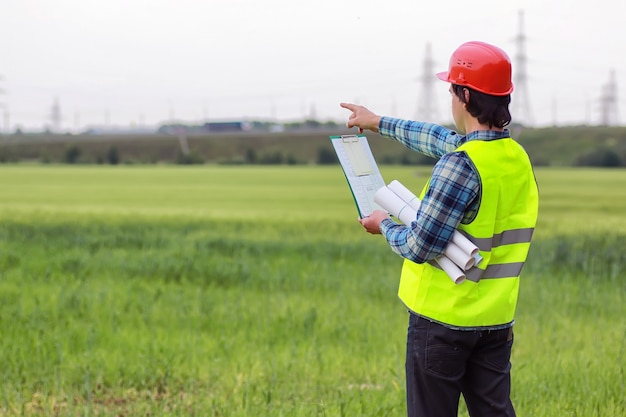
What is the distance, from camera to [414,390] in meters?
2.83

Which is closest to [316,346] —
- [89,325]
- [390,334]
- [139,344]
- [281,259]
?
[390,334]

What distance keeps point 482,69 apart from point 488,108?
15 cm

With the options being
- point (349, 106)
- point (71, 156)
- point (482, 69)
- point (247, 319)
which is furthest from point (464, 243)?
point (71, 156)

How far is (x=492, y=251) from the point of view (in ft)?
8.93

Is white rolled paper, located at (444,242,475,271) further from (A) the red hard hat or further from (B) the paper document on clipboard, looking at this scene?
(A) the red hard hat

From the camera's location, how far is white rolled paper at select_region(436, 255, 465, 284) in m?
2.64

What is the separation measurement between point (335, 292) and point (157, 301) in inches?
84.9

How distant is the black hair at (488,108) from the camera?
8.82 ft

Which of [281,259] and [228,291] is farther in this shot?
[281,259]

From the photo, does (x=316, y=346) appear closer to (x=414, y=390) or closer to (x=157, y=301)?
(x=157, y=301)

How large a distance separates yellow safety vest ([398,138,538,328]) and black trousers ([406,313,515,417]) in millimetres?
74

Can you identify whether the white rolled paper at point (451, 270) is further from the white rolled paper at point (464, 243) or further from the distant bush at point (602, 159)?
the distant bush at point (602, 159)

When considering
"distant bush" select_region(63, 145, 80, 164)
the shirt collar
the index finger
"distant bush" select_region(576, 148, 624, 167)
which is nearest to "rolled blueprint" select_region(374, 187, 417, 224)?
the shirt collar

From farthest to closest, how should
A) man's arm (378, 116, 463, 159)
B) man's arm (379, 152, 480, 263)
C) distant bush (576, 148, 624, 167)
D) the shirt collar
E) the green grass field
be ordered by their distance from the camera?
distant bush (576, 148, 624, 167)
the green grass field
man's arm (378, 116, 463, 159)
the shirt collar
man's arm (379, 152, 480, 263)
